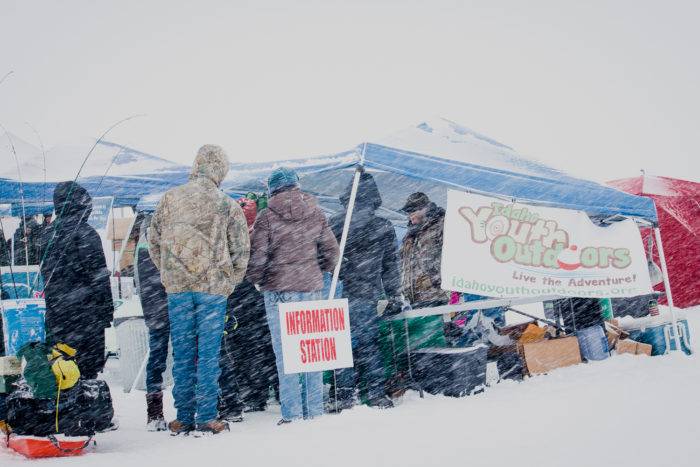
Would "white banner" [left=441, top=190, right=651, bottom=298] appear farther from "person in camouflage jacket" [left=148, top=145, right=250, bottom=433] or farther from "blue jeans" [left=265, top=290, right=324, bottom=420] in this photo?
"person in camouflage jacket" [left=148, top=145, right=250, bottom=433]

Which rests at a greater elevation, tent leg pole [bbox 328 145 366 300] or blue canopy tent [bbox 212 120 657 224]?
blue canopy tent [bbox 212 120 657 224]

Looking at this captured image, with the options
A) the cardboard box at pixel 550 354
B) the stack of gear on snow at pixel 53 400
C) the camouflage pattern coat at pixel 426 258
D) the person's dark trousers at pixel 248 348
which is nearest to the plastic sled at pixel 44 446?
the stack of gear on snow at pixel 53 400

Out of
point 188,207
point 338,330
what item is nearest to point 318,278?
point 338,330

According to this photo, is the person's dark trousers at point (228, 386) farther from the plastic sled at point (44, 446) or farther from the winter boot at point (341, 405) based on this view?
the plastic sled at point (44, 446)

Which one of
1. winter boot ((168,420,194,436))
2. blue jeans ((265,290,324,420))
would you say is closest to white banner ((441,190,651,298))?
blue jeans ((265,290,324,420))

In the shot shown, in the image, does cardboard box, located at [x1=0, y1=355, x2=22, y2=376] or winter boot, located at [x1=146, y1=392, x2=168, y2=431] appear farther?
winter boot, located at [x1=146, y1=392, x2=168, y2=431]

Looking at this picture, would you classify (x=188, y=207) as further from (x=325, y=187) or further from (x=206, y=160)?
(x=325, y=187)

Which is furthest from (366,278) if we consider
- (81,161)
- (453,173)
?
(81,161)

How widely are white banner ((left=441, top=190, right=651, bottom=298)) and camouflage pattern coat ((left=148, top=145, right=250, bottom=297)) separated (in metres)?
2.09

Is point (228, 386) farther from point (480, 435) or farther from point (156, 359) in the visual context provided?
point (480, 435)

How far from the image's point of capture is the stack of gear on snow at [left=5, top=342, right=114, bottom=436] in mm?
3553

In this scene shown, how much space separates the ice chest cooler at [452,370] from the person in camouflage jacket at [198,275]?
6.67ft

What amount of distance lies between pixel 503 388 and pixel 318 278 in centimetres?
201

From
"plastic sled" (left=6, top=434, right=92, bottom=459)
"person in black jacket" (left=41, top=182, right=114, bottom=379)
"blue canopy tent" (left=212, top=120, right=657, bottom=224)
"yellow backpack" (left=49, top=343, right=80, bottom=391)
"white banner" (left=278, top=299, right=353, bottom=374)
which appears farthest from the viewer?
"blue canopy tent" (left=212, top=120, right=657, bottom=224)
